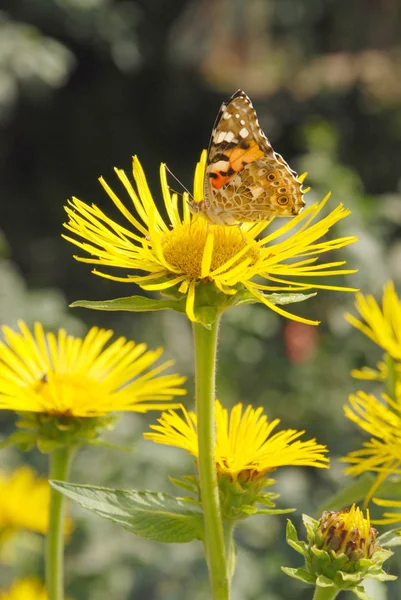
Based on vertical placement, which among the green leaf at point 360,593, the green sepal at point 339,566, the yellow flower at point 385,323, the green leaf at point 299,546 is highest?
the yellow flower at point 385,323

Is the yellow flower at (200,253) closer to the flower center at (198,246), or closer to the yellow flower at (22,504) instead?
the flower center at (198,246)

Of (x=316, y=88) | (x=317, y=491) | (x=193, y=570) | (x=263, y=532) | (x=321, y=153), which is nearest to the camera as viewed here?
(x=193, y=570)

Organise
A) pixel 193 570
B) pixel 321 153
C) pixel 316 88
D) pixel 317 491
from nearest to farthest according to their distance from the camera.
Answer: pixel 193 570 < pixel 317 491 < pixel 321 153 < pixel 316 88

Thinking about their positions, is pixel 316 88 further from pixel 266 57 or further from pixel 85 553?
pixel 85 553

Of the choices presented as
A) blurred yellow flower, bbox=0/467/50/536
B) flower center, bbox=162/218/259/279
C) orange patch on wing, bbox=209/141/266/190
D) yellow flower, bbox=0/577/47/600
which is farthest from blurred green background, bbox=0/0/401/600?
flower center, bbox=162/218/259/279

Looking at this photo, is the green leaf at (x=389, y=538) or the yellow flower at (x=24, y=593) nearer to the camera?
the green leaf at (x=389, y=538)

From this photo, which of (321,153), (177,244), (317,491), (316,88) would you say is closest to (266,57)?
(316,88)

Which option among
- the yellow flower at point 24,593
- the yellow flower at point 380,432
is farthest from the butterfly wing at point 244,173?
the yellow flower at point 24,593
